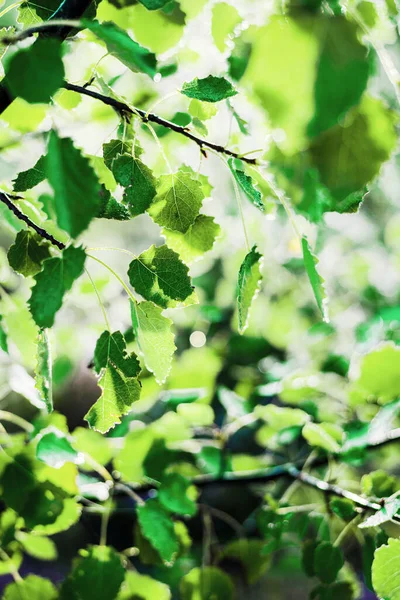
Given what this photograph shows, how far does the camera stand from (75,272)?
15.4 inches

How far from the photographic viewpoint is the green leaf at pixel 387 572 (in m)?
0.50

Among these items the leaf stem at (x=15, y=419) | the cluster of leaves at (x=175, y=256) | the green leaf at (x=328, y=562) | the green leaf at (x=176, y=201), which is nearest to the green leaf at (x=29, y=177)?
the cluster of leaves at (x=175, y=256)

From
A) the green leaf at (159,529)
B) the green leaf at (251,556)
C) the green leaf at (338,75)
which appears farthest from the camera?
the green leaf at (251,556)

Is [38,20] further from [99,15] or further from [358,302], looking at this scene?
[358,302]

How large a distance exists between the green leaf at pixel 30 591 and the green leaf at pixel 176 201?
2.01ft

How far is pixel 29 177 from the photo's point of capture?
1.63 feet

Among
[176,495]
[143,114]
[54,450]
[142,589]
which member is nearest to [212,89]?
[143,114]

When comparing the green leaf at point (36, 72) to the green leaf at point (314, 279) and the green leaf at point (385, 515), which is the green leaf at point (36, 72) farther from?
the green leaf at point (385, 515)

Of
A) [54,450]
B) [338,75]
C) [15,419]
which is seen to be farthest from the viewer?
[15,419]

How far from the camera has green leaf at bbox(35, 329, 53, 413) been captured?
464mm

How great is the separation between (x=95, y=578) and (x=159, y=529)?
0.11m

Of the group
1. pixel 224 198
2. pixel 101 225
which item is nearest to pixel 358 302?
pixel 224 198

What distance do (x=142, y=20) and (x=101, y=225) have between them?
318 centimetres

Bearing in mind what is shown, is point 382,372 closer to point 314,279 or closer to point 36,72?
point 314,279
